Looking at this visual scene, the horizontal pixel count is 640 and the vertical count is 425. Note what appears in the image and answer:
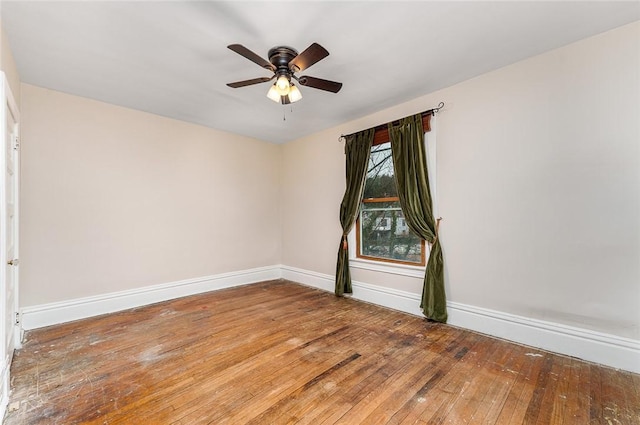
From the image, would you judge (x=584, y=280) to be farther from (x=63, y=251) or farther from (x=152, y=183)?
(x=63, y=251)

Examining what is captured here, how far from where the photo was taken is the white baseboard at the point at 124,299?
3094mm

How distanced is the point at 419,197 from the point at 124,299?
4166mm

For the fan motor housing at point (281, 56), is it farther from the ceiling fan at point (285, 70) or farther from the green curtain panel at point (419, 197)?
the green curtain panel at point (419, 197)

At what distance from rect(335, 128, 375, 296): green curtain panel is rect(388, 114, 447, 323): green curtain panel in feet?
1.69

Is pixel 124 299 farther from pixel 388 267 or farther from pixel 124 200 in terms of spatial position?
pixel 388 267

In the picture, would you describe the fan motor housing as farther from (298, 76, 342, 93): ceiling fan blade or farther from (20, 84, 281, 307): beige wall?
(20, 84, 281, 307): beige wall

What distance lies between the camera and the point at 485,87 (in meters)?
2.96

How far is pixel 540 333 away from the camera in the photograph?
2586mm

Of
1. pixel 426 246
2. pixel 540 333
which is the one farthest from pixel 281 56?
pixel 540 333

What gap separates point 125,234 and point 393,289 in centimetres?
380

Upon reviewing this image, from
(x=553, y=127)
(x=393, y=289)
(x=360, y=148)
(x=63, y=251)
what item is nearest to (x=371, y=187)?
(x=360, y=148)

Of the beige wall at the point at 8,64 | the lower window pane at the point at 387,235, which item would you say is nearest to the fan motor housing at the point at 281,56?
the beige wall at the point at 8,64

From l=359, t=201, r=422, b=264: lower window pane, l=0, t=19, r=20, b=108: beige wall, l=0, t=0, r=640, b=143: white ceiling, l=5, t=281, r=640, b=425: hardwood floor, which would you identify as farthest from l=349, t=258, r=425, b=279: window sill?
l=0, t=19, r=20, b=108: beige wall

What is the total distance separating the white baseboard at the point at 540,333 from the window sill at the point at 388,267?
26 cm
